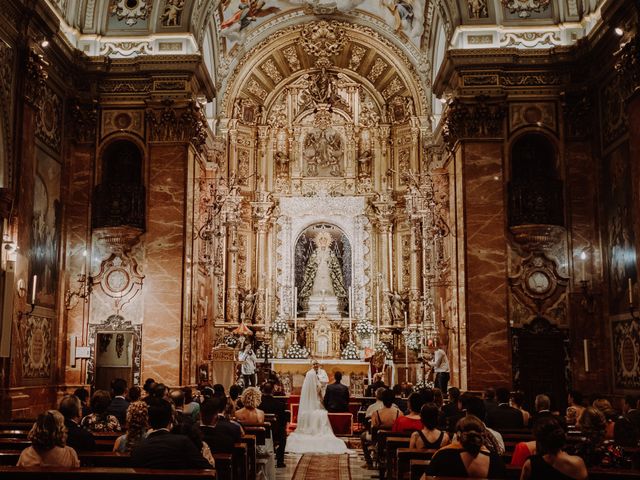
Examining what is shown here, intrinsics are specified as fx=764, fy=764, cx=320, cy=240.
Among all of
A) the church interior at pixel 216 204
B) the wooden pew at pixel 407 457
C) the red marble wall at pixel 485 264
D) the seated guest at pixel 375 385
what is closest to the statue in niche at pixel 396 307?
the church interior at pixel 216 204

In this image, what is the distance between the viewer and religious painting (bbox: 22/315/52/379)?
1631 cm

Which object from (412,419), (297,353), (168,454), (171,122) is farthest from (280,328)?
(168,454)

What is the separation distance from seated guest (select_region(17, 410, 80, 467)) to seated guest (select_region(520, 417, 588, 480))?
3.65 meters

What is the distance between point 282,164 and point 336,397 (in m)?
13.4

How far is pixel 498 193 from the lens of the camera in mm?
18656

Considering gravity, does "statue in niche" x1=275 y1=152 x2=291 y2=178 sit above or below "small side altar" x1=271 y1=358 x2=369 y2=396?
above

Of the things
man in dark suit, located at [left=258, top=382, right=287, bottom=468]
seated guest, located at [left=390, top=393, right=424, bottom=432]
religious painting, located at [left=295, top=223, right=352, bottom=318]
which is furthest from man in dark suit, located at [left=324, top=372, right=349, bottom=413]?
religious painting, located at [left=295, top=223, right=352, bottom=318]

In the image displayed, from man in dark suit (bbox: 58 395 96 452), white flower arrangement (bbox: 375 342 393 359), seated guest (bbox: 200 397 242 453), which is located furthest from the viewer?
white flower arrangement (bbox: 375 342 393 359)

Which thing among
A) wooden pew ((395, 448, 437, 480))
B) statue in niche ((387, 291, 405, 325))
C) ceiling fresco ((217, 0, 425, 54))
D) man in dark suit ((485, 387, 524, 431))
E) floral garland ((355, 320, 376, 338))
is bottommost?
wooden pew ((395, 448, 437, 480))

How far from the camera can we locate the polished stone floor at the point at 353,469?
12595mm

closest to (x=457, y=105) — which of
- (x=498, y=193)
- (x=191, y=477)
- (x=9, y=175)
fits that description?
(x=498, y=193)

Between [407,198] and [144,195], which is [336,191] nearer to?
[407,198]

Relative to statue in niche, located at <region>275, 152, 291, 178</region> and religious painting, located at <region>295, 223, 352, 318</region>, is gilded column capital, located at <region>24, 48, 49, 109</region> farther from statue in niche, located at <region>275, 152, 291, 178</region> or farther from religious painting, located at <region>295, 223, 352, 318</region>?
religious painting, located at <region>295, 223, 352, 318</region>

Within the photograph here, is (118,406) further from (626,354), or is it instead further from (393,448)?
(626,354)
